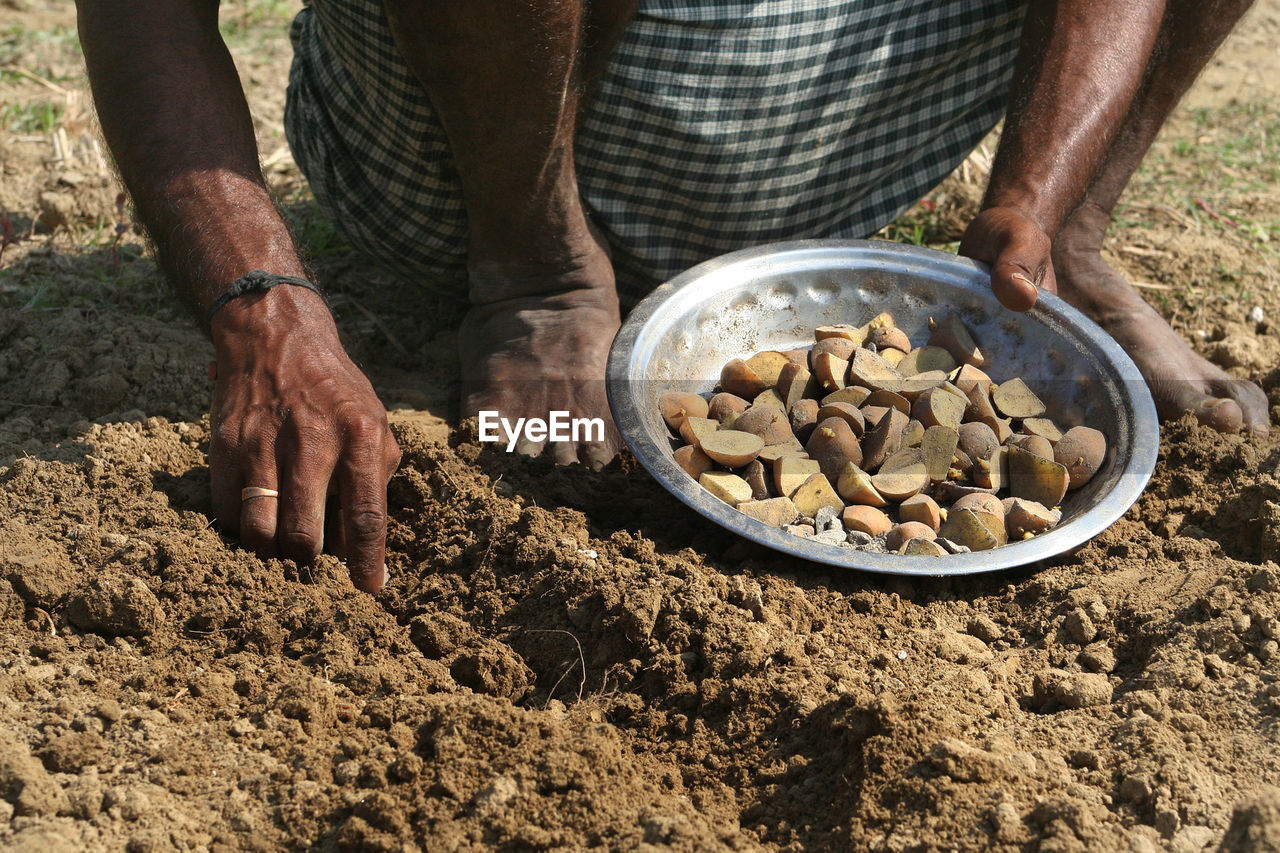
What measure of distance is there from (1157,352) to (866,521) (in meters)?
0.91

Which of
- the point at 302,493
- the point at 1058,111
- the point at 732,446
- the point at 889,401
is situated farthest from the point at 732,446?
the point at 1058,111

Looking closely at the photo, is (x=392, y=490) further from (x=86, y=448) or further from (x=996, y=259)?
(x=996, y=259)

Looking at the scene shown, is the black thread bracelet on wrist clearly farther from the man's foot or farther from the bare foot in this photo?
the man's foot

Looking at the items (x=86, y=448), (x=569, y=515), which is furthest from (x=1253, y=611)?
(x=86, y=448)

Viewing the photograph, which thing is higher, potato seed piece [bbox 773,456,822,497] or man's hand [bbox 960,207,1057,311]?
man's hand [bbox 960,207,1057,311]

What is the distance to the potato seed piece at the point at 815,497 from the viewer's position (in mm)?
1804

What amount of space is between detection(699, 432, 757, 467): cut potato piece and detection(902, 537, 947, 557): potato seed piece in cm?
30

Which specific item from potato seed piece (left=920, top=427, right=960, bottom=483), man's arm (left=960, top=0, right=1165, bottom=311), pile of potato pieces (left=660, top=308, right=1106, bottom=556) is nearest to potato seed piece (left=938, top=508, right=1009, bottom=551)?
pile of potato pieces (left=660, top=308, right=1106, bottom=556)

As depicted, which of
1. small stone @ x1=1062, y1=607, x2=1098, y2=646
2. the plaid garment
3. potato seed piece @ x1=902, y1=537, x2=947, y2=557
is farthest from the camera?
the plaid garment

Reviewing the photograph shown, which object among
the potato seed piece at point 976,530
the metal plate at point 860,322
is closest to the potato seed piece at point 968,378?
the metal plate at point 860,322

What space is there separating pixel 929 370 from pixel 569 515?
77 cm

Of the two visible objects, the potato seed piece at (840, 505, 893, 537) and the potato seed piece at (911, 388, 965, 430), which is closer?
the potato seed piece at (840, 505, 893, 537)

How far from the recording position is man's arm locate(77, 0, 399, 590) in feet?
5.21

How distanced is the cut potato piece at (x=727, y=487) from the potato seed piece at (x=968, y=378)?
47 centimetres
